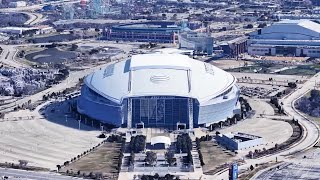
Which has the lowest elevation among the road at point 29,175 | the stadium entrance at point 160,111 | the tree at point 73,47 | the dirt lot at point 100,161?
the tree at point 73,47

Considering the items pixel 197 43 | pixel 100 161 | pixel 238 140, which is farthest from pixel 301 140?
pixel 197 43

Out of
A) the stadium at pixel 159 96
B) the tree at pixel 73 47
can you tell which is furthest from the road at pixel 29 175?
the tree at pixel 73 47

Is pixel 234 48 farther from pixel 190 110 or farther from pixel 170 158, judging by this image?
pixel 170 158

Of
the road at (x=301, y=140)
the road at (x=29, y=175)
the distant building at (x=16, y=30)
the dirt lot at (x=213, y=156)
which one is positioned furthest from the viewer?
the distant building at (x=16, y=30)

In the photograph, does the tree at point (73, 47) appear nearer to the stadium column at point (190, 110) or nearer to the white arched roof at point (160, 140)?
the stadium column at point (190, 110)

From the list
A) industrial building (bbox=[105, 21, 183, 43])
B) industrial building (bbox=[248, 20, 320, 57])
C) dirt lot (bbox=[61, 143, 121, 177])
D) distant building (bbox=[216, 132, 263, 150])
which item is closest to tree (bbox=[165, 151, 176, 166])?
dirt lot (bbox=[61, 143, 121, 177])

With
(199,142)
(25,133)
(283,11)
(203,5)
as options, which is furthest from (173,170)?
(203,5)
